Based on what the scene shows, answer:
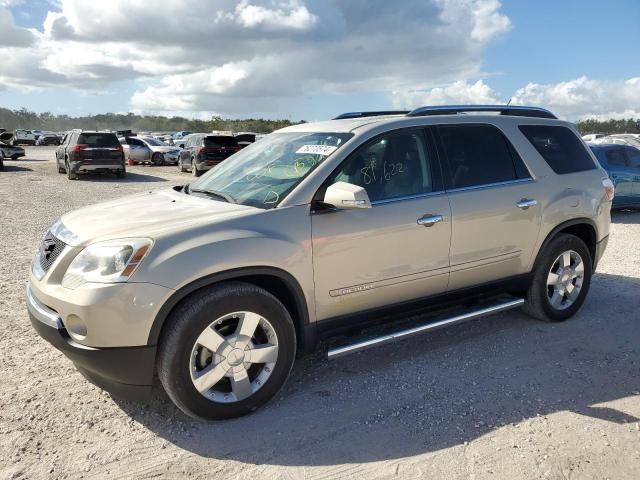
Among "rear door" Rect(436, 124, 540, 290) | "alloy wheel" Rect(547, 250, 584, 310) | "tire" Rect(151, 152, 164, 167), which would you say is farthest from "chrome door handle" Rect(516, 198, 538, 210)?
"tire" Rect(151, 152, 164, 167)

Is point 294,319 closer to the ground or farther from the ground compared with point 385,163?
closer to the ground

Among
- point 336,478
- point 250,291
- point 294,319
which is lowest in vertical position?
point 336,478

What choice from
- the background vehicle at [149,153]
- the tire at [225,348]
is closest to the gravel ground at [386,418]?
the tire at [225,348]

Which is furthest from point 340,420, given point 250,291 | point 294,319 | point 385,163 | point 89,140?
point 89,140

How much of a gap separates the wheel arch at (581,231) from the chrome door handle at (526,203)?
0.37 meters

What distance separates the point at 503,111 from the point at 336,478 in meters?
3.37

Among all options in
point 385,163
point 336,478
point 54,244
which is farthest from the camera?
point 385,163

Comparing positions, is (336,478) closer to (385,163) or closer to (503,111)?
(385,163)

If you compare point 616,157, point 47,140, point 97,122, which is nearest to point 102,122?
point 97,122

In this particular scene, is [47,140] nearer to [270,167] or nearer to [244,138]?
[244,138]

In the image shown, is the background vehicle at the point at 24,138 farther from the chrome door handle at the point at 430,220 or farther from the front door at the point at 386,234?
the chrome door handle at the point at 430,220

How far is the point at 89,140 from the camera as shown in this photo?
19.2 meters

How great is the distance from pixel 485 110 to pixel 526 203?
865mm

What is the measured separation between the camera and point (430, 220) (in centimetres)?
379
